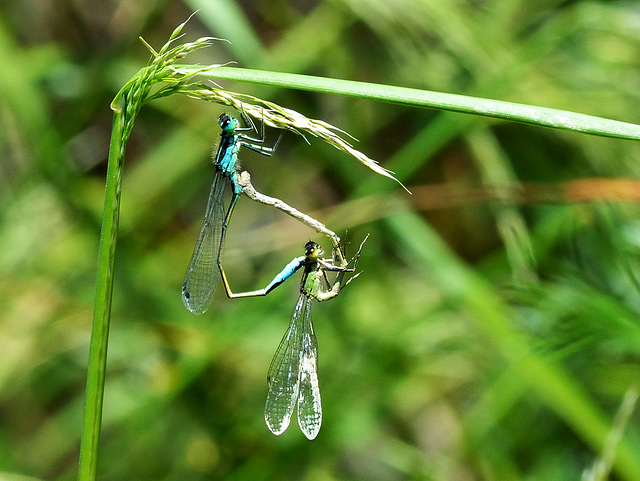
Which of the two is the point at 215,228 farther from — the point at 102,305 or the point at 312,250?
the point at 102,305

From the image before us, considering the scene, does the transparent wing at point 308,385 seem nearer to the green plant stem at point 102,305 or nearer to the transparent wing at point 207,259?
the transparent wing at point 207,259

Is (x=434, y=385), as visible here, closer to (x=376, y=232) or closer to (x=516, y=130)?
(x=376, y=232)

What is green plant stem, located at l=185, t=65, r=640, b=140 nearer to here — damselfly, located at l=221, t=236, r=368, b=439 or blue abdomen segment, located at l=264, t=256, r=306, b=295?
damselfly, located at l=221, t=236, r=368, b=439

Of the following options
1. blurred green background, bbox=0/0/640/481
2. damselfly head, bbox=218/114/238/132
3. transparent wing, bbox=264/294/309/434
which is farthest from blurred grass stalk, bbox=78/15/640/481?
blurred green background, bbox=0/0/640/481

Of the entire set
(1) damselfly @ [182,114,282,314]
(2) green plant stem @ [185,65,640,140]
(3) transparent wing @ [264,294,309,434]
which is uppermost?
(1) damselfly @ [182,114,282,314]

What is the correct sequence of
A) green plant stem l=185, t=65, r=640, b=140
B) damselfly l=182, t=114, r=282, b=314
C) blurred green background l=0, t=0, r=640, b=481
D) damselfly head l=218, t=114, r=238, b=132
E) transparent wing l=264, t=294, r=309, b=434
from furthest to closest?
1. blurred green background l=0, t=0, r=640, b=481
2. transparent wing l=264, t=294, r=309, b=434
3. damselfly l=182, t=114, r=282, b=314
4. damselfly head l=218, t=114, r=238, b=132
5. green plant stem l=185, t=65, r=640, b=140

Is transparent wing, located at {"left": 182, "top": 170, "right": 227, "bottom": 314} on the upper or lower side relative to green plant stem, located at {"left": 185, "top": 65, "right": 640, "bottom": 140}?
upper

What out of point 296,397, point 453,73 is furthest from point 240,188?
point 453,73
